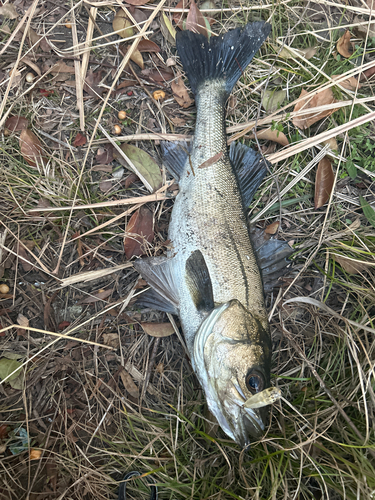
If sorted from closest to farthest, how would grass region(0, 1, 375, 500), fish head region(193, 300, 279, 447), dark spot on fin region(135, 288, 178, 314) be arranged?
fish head region(193, 300, 279, 447)
grass region(0, 1, 375, 500)
dark spot on fin region(135, 288, 178, 314)

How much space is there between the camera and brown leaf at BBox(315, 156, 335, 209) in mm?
2734

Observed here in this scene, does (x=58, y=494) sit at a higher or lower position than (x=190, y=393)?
lower

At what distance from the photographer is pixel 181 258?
2.35 m

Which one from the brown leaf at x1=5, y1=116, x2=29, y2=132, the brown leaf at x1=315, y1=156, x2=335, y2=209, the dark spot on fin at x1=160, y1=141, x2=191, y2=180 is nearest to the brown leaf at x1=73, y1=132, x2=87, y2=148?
the brown leaf at x1=5, y1=116, x2=29, y2=132

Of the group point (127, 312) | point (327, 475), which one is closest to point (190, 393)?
point (127, 312)

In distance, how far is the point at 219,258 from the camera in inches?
87.3

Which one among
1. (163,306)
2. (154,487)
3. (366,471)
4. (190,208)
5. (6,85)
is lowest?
(154,487)

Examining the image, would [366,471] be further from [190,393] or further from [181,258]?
[181,258]

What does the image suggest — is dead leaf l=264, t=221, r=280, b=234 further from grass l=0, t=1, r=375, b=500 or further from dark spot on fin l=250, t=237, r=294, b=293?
dark spot on fin l=250, t=237, r=294, b=293

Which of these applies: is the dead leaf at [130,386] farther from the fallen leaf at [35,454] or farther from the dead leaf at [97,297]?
the fallen leaf at [35,454]

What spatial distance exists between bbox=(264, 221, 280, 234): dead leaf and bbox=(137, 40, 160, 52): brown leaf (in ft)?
6.04

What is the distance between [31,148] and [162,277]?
154 centimetres

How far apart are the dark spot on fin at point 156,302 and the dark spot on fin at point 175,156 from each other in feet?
3.23

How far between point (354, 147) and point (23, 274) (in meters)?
3.08
